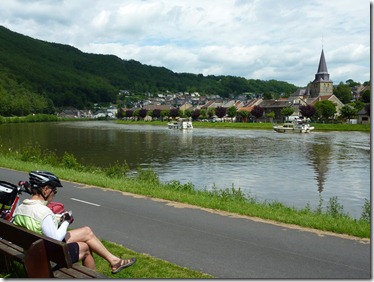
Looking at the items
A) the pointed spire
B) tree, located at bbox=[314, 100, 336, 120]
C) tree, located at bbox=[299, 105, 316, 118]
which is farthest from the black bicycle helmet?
the pointed spire

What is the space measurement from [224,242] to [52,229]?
3.41 metres

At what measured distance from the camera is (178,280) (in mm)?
5645

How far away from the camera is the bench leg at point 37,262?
4617mm

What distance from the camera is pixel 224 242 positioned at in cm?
742

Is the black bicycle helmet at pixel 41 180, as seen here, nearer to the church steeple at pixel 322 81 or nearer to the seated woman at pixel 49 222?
the seated woman at pixel 49 222

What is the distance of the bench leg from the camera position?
4.62 m

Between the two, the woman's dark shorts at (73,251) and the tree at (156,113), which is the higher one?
the tree at (156,113)

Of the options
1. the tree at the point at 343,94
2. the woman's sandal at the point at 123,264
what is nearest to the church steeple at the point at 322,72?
the tree at the point at 343,94

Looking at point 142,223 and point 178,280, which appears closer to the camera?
point 178,280

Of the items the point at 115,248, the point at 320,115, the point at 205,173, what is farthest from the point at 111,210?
the point at 320,115

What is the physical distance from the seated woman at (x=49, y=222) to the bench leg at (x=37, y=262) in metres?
0.29

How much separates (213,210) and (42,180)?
552 centimetres

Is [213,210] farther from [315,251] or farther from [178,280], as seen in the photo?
[178,280]

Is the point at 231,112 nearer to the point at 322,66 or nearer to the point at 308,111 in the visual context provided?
the point at 308,111
